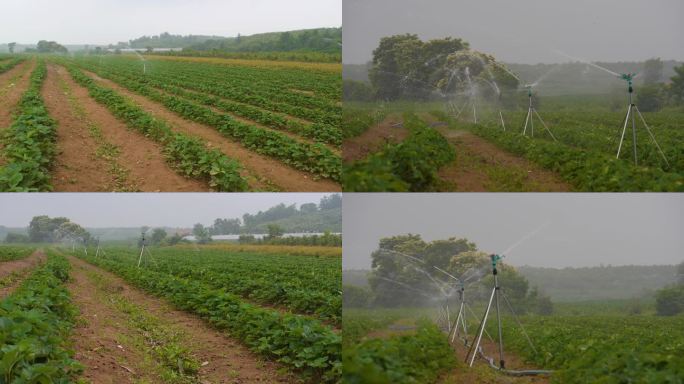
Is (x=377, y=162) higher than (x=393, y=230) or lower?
higher

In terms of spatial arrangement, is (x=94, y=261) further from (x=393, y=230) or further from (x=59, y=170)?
(x=393, y=230)

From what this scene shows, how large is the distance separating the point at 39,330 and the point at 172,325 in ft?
3.11

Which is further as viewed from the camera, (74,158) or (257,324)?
(257,324)

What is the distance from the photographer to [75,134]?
11.3 ft

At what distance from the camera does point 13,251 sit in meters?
3.30

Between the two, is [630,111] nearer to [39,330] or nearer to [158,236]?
[158,236]

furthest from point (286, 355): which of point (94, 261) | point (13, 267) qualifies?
point (13, 267)

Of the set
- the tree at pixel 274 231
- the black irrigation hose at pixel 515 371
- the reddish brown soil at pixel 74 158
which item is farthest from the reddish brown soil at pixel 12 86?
the black irrigation hose at pixel 515 371

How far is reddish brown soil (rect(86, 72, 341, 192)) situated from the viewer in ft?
10.4

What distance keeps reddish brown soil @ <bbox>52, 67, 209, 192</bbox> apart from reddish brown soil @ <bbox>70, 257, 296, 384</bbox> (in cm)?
93

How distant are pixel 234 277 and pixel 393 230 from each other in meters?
1.99

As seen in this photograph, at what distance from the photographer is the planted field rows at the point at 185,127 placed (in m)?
3.01

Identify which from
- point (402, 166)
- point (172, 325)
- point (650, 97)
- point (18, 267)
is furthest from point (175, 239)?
point (650, 97)

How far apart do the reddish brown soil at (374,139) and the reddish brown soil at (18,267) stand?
90.3 inches
